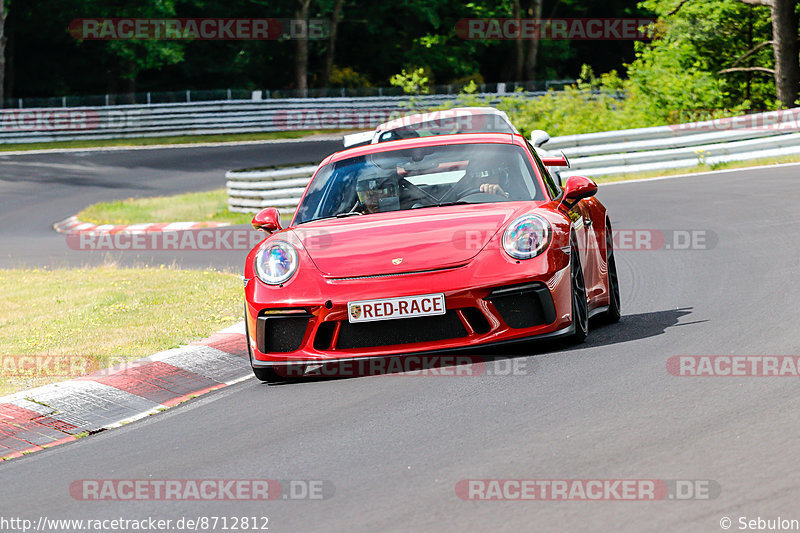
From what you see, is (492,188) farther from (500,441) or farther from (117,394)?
(500,441)

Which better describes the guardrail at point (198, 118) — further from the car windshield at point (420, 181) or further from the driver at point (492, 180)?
the driver at point (492, 180)

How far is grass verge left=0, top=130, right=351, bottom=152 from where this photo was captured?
36906 millimetres

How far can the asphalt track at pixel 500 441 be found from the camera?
13.8ft

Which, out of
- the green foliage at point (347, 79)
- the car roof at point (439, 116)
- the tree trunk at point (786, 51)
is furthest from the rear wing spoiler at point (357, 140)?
the green foliage at point (347, 79)

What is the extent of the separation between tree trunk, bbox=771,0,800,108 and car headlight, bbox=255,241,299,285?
61.1ft

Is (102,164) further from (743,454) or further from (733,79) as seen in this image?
(743,454)

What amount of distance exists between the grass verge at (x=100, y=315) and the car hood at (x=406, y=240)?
5.82 feet

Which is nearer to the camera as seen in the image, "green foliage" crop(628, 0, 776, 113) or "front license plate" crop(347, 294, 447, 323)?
"front license plate" crop(347, 294, 447, 323)

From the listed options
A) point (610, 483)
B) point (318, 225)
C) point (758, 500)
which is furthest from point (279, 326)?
point (758, 500)

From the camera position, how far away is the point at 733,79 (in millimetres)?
25969

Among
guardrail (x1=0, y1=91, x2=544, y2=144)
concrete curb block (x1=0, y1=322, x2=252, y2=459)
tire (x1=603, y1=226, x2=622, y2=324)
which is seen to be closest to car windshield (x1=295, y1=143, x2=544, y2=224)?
tire (x1=603, y1=226, x2=622, y2=324)

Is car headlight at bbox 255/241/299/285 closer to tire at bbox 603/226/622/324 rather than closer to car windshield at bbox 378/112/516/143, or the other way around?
tire at bbox 603/226/622/324

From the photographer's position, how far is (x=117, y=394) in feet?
23.2

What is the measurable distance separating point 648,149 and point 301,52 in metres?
28.7
